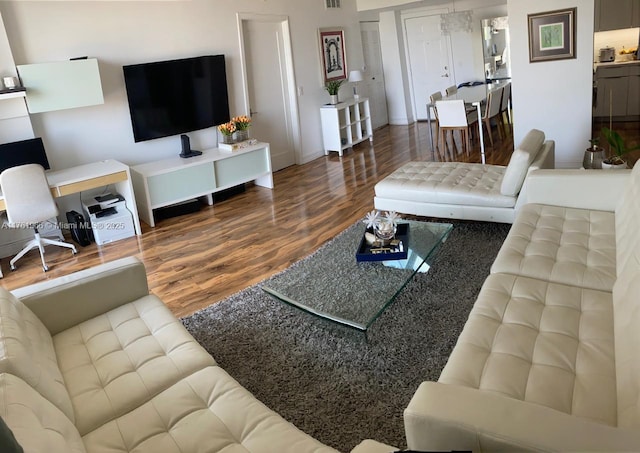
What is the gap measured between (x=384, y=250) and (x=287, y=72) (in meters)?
4.67

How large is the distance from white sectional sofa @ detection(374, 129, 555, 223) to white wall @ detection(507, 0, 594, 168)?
58.9 inches

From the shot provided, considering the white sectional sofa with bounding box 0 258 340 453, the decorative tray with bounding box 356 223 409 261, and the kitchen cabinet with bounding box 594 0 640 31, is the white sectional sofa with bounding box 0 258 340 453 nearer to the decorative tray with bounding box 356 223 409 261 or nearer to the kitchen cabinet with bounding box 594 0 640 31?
the decorative tray with bounding box 356 223 409 261

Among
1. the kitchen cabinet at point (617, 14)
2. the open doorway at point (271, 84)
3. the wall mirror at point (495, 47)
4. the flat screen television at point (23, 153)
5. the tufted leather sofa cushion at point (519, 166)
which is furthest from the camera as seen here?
the wall mirror at point (495, 47)

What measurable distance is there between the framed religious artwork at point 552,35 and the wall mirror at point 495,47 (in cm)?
394

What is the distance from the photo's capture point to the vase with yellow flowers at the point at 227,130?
5855 millimetres

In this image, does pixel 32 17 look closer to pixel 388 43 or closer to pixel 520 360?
pixel 520 360

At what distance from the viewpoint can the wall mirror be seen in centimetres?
910

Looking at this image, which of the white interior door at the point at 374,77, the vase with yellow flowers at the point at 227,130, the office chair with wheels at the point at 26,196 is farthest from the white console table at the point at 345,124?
the office chair with wheels at the point at 26,196

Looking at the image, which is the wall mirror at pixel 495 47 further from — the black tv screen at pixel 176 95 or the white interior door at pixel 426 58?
the black tv screen at pixel 176 95

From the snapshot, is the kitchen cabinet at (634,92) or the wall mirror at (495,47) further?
the wall mirror at (495,47)

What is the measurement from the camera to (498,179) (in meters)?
4.18

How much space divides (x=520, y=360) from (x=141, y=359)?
152 cm

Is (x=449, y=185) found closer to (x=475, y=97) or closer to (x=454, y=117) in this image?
(x=454, y=117)

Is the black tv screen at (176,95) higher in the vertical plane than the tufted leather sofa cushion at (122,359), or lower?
higher
